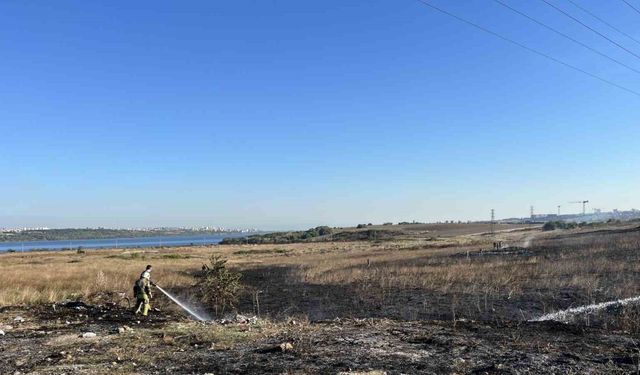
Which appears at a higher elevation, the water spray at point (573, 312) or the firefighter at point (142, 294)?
the firefighter at point (142, 294)

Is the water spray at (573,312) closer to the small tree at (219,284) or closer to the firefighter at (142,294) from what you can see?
the small tree at (219,284)

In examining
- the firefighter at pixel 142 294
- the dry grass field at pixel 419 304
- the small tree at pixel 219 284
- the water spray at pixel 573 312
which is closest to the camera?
the dry grass field at pixel 419 304

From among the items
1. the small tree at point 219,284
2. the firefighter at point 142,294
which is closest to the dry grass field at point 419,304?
the firefighter at point 142,294

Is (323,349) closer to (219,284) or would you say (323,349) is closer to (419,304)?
(219,284)

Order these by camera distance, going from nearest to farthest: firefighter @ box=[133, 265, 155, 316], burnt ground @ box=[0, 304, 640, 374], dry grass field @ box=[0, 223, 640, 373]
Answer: burnt ground @ box=[0, 304, 640, 374]
dry grass field @ box=[0, 223, 640, 373]
firefighter @ box=[133, 265, 155, 316]

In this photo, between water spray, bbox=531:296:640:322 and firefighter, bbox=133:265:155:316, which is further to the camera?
firefighter, bbox=133:265:155:316

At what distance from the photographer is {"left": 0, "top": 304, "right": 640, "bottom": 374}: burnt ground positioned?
27.4 ft

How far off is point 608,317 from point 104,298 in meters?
18.7

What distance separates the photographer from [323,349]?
9.60 m

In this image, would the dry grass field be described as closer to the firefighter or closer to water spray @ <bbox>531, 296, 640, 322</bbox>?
water spray @ <bbox>531, 296, 640, 322</bbox>

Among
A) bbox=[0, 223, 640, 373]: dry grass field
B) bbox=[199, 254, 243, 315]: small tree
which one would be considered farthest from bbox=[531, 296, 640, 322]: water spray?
bbox=[199, 254, 243, 315]: small tree

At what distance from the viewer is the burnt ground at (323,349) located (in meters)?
8.36

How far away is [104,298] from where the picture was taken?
23.0 m

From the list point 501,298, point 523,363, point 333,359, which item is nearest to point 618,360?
point 523,363
